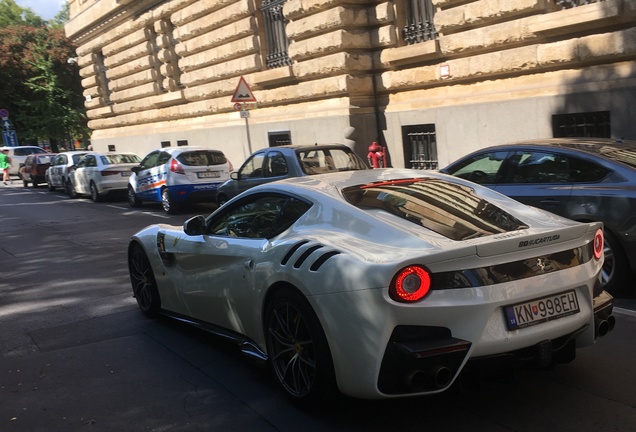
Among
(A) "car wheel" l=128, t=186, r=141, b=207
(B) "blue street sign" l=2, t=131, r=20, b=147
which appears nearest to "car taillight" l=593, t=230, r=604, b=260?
(A) "car wheel" l=128, t=186, r=141, b=207

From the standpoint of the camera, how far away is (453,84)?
14047 mm

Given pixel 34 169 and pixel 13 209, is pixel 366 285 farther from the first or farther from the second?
pixel 34 169

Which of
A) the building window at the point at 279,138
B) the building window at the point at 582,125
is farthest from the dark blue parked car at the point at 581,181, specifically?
the building window at the point at 279,138

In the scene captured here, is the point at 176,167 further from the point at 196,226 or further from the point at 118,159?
the point at 196,226

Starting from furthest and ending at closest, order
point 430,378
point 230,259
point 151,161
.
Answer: point 151,161, point 230,259, point 430,378

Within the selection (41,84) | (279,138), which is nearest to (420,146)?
(279,138)

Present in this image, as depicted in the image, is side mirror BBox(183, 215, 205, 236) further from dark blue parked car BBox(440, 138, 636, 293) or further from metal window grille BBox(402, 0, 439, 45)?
metal window grille BBox(402, 0, 439, 45)

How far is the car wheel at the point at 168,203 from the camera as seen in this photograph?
Result: 15.3 metres

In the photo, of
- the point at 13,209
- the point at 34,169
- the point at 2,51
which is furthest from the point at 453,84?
the point at 2,51

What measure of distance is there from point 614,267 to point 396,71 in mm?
9904

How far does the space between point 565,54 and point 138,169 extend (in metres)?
10.5

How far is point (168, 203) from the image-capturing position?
15.4 m

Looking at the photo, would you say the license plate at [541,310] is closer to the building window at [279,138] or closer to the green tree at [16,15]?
the building window at [279,138]

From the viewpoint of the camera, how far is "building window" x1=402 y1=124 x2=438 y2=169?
14.9 metres
